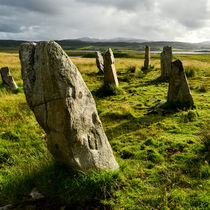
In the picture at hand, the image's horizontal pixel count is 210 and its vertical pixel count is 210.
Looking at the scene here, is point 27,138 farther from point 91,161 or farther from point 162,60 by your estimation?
point 162,60

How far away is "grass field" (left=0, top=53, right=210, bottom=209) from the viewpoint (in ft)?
12.3

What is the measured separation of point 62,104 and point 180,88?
7353 millimetres

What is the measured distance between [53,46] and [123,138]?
452 cm

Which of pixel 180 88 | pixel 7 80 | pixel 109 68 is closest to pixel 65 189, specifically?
pixel 180 88

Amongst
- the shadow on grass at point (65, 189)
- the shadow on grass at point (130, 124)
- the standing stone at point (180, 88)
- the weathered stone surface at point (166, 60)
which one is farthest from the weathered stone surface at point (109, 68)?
the shadow on grass at point (65, 189)

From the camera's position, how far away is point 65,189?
13.0ft

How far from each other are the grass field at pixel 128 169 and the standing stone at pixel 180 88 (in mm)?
727

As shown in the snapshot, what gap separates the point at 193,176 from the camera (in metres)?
4.33

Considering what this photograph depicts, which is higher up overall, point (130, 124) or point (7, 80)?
point (7, 80)

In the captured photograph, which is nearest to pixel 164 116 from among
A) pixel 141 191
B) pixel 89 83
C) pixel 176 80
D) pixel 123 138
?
pixel 176 80

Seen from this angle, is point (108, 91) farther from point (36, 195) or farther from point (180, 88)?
point (36, 195)

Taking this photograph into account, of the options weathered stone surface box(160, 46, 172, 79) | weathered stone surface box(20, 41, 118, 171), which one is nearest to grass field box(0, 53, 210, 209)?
weathered stone surface box(20, 41, 118, 171)

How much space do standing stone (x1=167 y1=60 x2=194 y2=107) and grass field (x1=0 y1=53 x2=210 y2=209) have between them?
2.38ft

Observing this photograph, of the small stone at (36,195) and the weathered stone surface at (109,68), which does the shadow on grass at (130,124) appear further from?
the weathered stone surface at (109,68)
